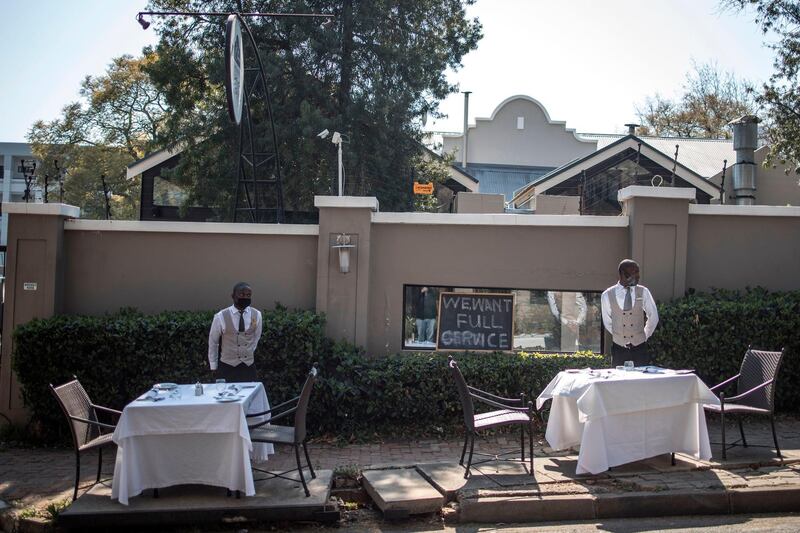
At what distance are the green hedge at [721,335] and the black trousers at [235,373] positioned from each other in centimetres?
475

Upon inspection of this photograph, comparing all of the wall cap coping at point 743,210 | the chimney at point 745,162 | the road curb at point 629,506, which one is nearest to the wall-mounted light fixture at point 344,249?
the road curb at point 629,506

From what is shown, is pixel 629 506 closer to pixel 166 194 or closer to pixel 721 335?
pixel 721 335

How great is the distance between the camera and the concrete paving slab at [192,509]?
5.93 metres

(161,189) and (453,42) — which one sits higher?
(453,42)

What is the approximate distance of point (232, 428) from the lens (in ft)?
20.1

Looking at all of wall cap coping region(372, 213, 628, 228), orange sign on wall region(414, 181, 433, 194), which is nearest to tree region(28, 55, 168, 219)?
orange sign on wall region(414, 181, 433, 194)

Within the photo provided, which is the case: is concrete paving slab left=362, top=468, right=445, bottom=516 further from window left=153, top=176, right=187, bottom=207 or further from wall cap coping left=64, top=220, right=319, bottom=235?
window left=153, top=176, right=187, bottom=207

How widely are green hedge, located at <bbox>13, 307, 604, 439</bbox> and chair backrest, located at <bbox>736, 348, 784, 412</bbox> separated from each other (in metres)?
2.12

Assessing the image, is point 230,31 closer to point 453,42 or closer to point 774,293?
point 774,293

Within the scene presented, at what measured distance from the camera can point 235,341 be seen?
7945 mm

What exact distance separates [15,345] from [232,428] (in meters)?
4.26

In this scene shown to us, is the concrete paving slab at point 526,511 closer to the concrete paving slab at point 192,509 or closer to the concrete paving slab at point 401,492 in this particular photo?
the concrete paving slab at point 401,492

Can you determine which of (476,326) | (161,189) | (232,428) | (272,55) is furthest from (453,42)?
(232,428)

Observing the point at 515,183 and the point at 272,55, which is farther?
the point at 515,183
